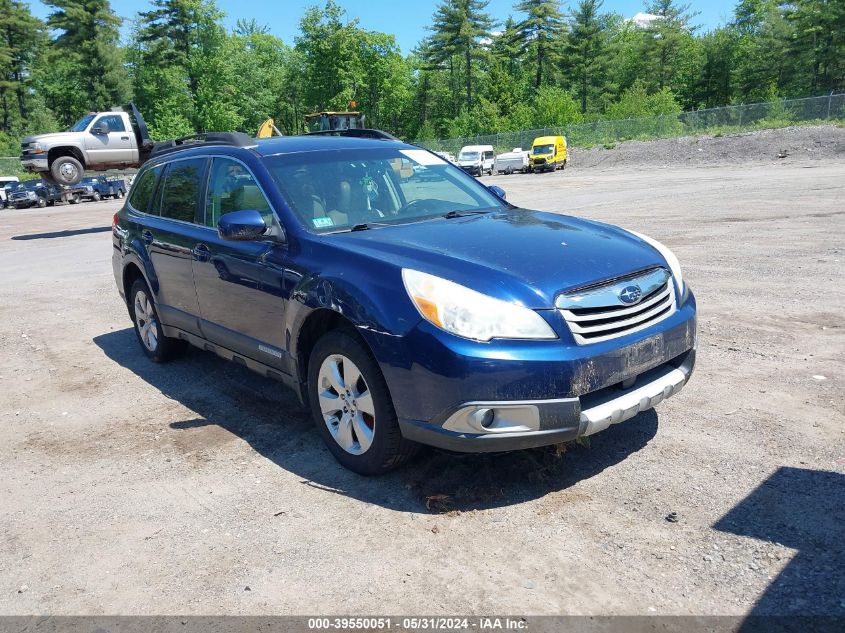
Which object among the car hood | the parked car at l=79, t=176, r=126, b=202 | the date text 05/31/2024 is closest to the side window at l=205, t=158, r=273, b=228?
the car hood

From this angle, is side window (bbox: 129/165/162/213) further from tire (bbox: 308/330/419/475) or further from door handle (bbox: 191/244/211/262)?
tire (bbox: 308/330/419/475)

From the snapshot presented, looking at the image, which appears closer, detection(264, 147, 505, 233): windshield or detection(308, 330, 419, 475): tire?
detection(308, 330, 419, 475): tire

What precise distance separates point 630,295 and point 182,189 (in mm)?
3598

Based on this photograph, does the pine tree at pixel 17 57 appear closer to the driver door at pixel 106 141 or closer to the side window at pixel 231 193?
the driver door at pixel 106 141

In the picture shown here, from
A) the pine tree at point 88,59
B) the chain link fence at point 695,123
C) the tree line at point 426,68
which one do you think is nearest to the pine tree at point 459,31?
the tree line at point 426,68

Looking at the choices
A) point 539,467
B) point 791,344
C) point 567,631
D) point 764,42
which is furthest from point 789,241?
point 764,42

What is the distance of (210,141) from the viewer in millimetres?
5449

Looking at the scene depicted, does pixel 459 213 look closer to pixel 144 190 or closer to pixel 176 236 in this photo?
pixel 176 236

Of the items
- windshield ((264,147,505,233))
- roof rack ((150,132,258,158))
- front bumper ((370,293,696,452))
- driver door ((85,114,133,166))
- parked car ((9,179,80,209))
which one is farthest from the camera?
parked car ((9,179,80,209))

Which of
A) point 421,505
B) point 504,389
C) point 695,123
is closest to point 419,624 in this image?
point 421,505

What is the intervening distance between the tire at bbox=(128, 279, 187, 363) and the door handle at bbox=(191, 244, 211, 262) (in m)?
1.12

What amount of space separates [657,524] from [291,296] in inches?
88.1

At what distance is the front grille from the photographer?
10.8 feet

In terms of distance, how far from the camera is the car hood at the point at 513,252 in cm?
333
